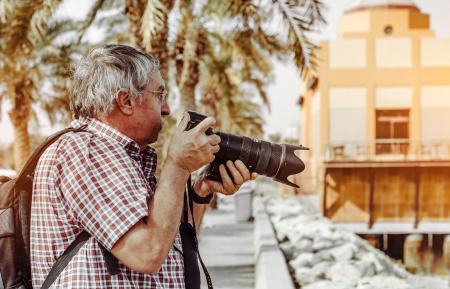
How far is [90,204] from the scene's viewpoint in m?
1.83

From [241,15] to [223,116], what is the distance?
20910 mm

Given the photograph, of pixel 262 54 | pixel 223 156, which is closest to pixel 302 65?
pixel 223 156

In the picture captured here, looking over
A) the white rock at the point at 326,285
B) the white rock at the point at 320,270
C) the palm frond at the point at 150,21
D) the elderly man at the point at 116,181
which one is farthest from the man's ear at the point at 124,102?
Answer: the white rock at the point at 320,270

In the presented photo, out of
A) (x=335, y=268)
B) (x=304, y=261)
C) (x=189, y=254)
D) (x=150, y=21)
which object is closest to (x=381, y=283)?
(x=335, y=268)

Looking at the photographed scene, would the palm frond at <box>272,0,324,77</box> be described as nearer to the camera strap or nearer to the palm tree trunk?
the camera strap

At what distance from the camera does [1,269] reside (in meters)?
2.02

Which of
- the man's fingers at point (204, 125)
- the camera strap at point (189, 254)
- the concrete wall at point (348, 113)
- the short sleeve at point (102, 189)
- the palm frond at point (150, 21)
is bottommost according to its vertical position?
the camera strap at point (189, 254)

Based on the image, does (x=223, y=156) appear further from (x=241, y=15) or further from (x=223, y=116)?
(x=223, y=116)

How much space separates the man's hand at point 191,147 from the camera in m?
1.97

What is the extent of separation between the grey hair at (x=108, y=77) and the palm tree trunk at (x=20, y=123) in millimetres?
17254

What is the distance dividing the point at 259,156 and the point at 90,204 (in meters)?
0.69

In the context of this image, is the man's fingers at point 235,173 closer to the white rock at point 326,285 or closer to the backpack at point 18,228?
the backpack at point 18,228

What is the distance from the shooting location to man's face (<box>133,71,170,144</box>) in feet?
6.72

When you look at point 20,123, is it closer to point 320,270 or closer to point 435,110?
point 320,270
